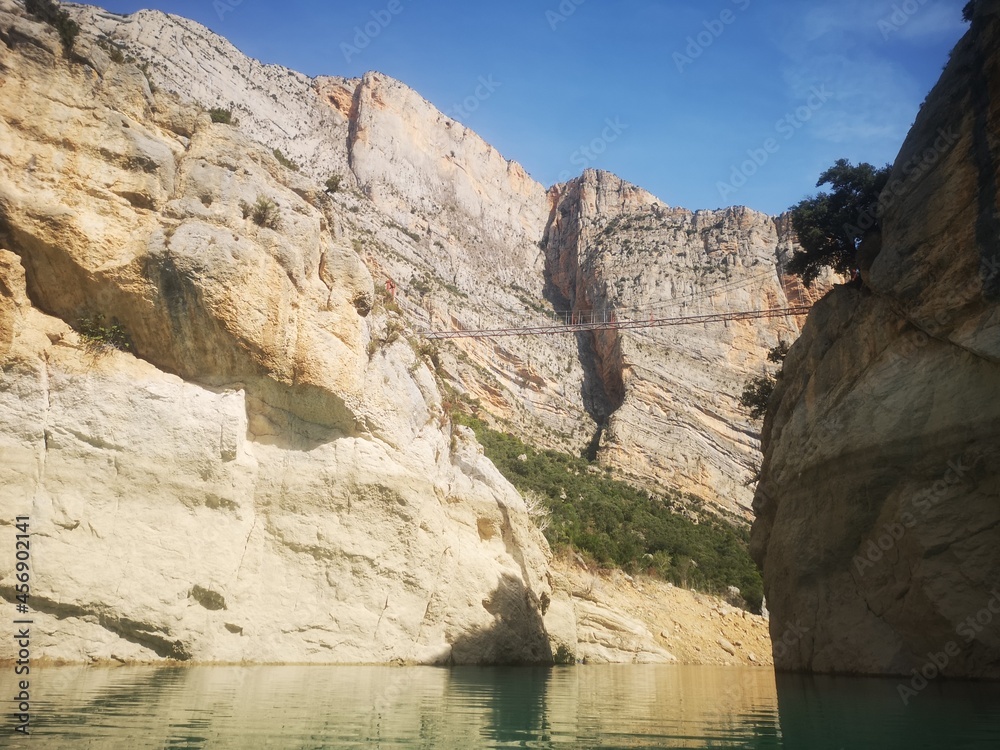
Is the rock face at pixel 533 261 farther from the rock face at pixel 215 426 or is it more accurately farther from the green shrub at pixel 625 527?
the rock face at pixel 215 426

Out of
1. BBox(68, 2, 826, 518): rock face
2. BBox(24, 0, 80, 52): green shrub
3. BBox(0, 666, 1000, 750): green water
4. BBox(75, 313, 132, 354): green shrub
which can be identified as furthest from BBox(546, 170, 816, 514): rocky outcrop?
BBox(24, 0, 80, 52): green shrub

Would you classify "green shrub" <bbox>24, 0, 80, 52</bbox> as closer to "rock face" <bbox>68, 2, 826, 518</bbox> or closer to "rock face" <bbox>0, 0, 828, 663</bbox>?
"rock face" <bbox>0, 0, 828, 663</bbox>

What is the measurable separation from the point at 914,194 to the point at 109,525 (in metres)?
17.2

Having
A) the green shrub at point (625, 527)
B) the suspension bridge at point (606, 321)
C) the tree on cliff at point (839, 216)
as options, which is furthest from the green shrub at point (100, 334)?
the suspension bridge at point (606, 321)

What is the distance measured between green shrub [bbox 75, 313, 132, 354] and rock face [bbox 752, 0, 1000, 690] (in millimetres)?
15518

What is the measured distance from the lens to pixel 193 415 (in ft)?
50.5

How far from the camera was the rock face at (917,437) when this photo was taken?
11.9 metres

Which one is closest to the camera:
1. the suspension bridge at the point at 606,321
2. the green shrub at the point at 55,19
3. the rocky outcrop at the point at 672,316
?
the green shrub at the point at 55,19

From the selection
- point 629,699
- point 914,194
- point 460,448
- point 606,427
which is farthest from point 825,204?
point 606,427

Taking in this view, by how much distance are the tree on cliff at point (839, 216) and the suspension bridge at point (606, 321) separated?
1397 inches

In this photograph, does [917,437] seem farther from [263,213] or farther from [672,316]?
[672,316]

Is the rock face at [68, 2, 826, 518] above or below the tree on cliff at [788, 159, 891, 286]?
above

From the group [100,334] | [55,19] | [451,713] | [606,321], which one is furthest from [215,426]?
[606,321]

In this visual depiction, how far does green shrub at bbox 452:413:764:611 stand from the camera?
110 feet
